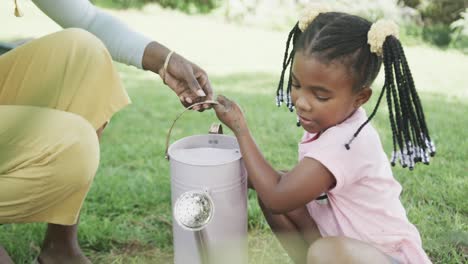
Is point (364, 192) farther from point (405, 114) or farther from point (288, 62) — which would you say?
point (288, 62)

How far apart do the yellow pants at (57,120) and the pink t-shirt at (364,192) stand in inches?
24.3

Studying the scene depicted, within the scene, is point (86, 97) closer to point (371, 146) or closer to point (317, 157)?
point (317, 157)

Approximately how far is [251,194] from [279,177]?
77 cm

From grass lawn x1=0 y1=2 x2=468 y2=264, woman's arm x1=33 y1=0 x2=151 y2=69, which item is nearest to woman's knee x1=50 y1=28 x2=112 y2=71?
woman's arm x1=33 y1=0 x2=151 y2=69

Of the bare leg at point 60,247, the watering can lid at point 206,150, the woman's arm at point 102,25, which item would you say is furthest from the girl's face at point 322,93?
Answer: the bare leg at point 60,247

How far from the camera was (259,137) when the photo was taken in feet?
9.64

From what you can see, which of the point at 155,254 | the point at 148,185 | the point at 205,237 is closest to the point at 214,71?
the point at 148,185

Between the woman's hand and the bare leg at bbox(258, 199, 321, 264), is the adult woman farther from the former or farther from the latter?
the bare leg at bbox(258, 199, 321, 264)

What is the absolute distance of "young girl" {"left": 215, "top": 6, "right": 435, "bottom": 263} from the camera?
4.66 ft

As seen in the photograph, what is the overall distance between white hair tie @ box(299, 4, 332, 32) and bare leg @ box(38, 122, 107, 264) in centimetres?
70

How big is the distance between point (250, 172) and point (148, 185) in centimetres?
96

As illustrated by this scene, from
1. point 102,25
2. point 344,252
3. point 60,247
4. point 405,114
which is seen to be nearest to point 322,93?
point 405,114

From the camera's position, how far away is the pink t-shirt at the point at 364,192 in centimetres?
145

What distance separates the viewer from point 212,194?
5.16 ft
